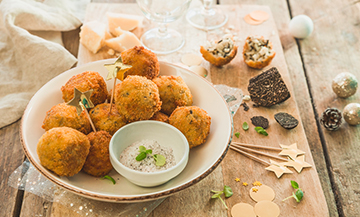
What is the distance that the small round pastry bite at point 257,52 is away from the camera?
2379 millimetres

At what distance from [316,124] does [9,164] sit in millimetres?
1858

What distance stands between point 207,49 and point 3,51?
55.9 inches

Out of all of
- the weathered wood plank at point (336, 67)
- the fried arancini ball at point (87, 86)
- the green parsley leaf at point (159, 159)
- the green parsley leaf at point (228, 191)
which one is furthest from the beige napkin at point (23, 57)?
the weathered wood plank at point (336, 67)

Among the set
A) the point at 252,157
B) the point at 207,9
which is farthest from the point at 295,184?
the point at 207,9

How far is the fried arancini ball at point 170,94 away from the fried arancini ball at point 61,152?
0.48 metres

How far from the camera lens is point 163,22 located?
2.54 meters

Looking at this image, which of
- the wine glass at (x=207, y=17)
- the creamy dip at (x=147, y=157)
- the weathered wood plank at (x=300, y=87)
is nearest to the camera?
the creamy dip at (x=147, y=157)

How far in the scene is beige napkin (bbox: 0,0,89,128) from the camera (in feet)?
7.16

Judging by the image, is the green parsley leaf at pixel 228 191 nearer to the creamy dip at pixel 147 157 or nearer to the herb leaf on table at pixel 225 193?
the herb leaf on table at pixel 225 193

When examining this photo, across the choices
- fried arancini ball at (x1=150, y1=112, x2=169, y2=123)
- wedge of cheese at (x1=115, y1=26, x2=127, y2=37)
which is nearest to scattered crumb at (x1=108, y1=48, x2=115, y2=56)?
wedge of cheese at (x1=115, y1=26, x2=127, y2=37)

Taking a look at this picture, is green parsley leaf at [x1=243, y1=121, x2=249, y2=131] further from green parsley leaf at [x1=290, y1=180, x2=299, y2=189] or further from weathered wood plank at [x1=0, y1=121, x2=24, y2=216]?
weathered wood plank at [x1=0, y1=121, x2=24, y2=216]

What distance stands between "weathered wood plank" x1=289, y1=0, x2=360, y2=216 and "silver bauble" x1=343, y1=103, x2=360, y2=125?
0.06m

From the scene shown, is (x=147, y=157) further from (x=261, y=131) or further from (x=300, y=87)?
(x=300, y=87)

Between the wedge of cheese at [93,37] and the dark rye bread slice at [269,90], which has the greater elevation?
the dark rye bread slice at [269,90]
